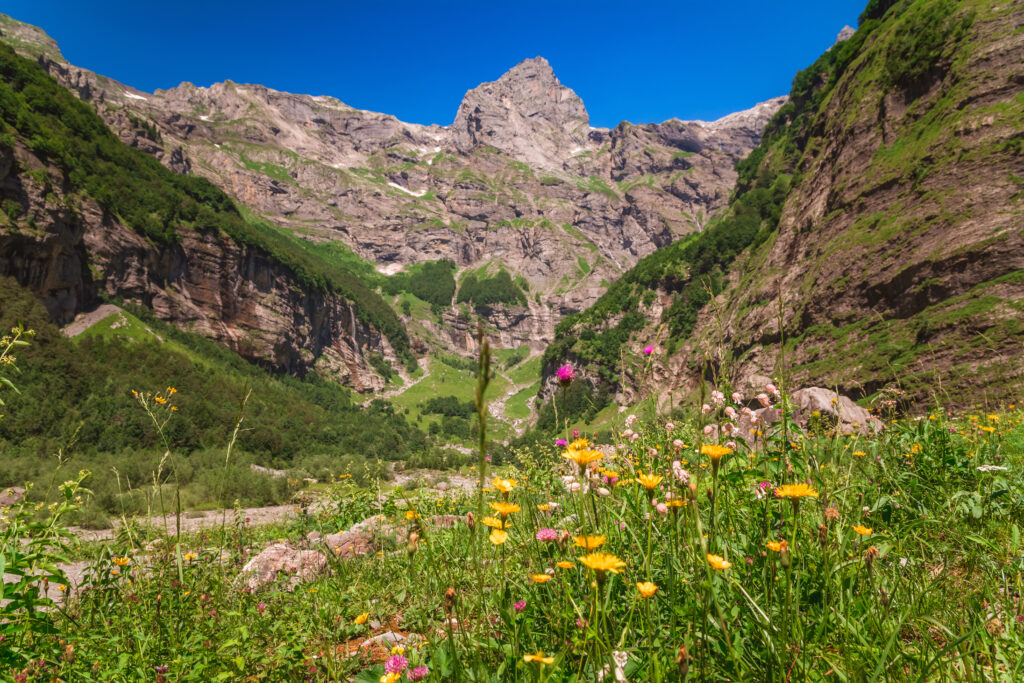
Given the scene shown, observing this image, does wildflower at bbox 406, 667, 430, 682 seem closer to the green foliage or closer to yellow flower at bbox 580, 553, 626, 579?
yellow flower at bbox 580, 553, 626, 579

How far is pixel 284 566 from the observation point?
538 centimetres

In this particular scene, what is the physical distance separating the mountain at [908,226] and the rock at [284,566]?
8.99 meters

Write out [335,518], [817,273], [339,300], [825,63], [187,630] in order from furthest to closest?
[339,300], [825,63], [817,273], [335,518], [187,630]

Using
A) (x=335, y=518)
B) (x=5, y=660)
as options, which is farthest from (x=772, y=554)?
(x=335, y=518)

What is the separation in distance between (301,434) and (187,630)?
90787mm

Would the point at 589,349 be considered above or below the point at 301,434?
above

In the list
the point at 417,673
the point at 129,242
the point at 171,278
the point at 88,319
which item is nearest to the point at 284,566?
the point at 417,673

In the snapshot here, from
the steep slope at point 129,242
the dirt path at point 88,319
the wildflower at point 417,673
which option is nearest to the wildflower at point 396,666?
the wildflower at point 417,673

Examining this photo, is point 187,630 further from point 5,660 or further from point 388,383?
point 388,383

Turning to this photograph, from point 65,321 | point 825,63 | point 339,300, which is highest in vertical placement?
point 825,63

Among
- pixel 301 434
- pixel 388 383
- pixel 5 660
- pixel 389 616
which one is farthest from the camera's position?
pixel 388 383

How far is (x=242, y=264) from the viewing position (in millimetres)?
97938

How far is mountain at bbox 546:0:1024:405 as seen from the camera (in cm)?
2145

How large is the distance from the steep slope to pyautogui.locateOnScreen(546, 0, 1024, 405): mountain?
81.9 meters
